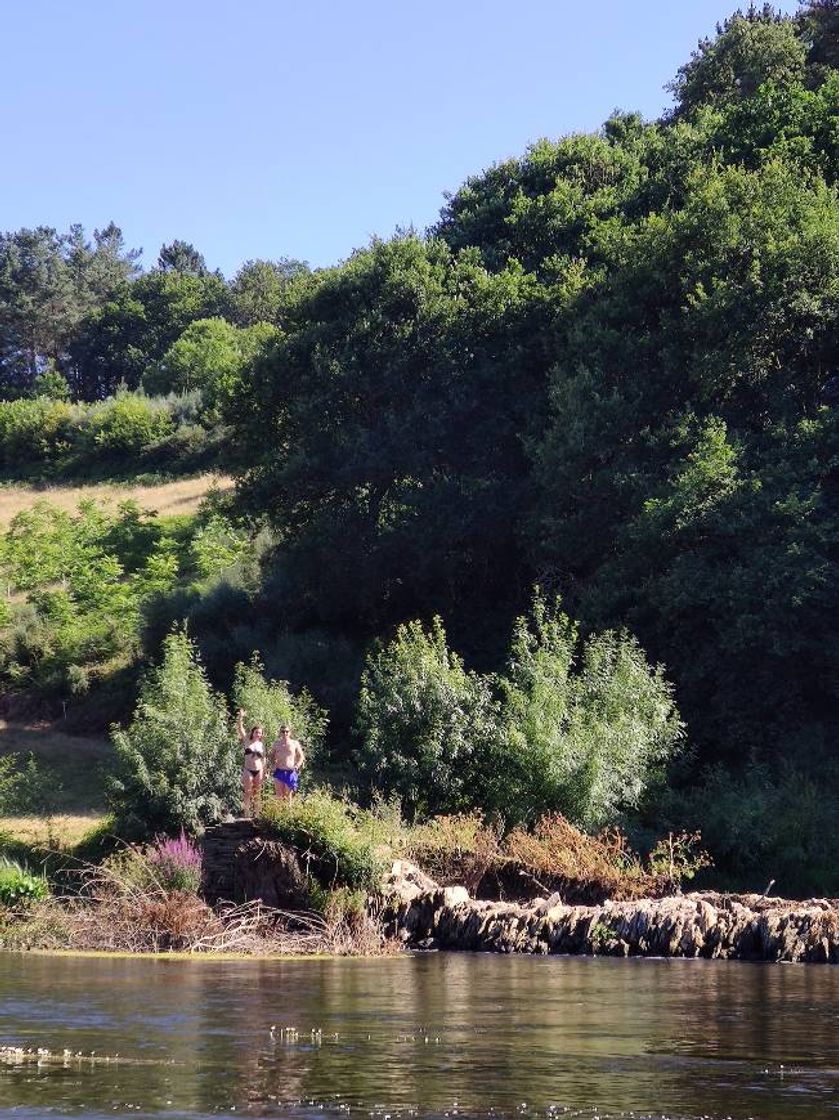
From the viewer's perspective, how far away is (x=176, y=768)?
37156 millimetres

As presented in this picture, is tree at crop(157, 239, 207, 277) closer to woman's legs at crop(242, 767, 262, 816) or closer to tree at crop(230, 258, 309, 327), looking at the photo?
tree at crop(230, 258, 309, 327)

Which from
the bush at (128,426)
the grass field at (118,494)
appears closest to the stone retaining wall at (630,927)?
the grass field at (118,494)

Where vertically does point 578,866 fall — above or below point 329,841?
below

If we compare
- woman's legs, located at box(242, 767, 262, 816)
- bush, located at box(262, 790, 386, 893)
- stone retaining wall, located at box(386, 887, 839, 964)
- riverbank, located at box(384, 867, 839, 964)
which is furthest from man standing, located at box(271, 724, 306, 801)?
stone retaining wall, located at box(386, 887, 839, 964)

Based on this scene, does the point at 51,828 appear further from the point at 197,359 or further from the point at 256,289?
the point at 256,289

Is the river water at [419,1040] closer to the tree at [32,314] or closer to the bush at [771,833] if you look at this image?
the bush at [771,833]

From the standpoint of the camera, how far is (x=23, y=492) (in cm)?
8806

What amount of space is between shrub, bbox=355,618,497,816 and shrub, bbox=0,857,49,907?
303 inches

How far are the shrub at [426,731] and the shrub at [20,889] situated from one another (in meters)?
7.70

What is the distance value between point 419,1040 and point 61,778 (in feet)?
101

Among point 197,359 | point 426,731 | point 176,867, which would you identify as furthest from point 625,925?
point 197,359

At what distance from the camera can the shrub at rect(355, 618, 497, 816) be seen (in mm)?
37312

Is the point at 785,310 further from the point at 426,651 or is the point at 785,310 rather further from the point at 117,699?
the point at 117,699

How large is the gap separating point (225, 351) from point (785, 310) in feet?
218
